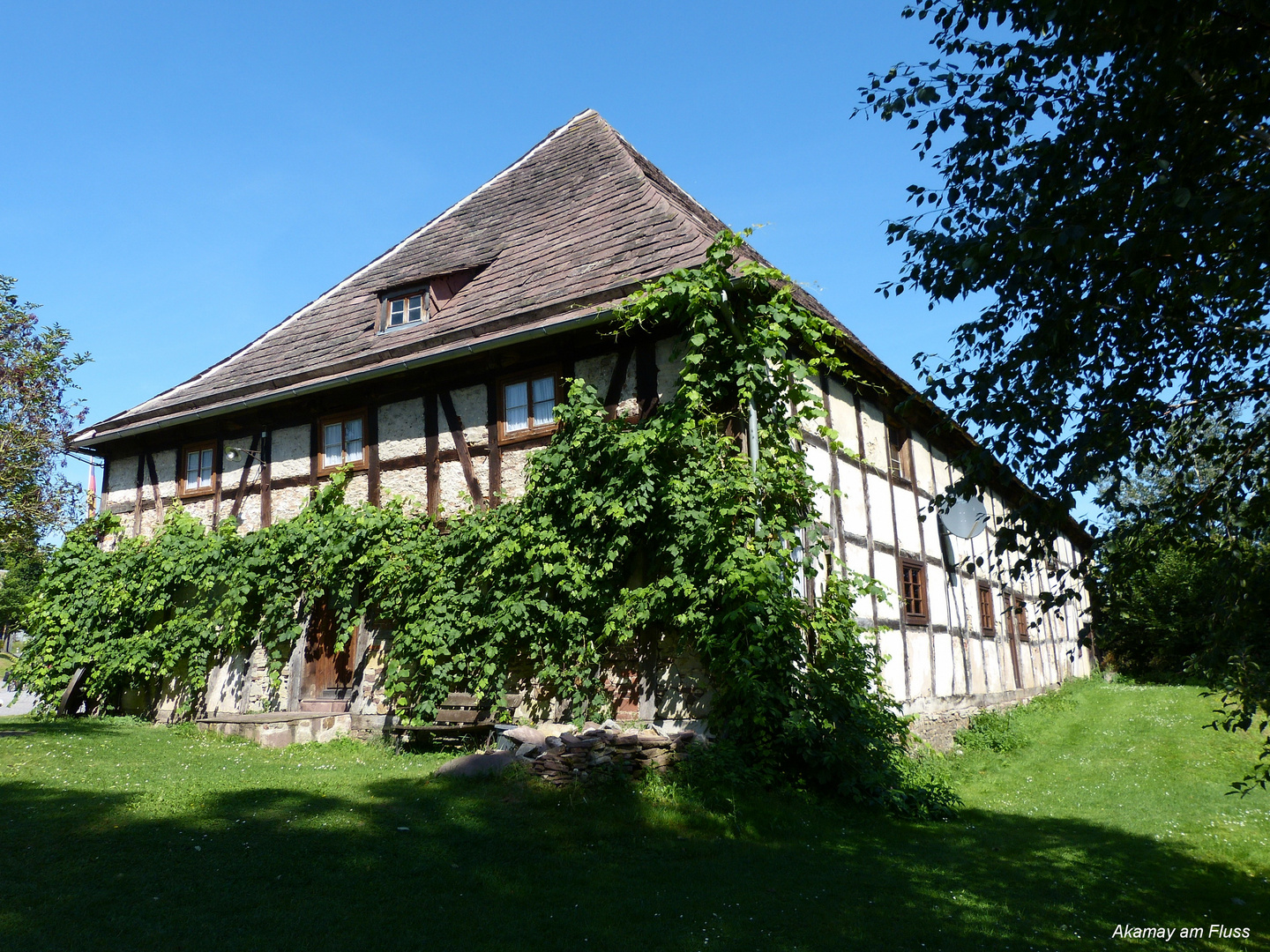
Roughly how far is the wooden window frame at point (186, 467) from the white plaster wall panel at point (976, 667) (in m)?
12.0

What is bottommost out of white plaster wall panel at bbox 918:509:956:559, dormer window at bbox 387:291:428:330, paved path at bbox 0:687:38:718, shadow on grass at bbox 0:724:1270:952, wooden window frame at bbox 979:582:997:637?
shadow on grass at bbox 0:724:1270:952

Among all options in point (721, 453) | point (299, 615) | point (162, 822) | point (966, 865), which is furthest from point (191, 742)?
point (966, 865)

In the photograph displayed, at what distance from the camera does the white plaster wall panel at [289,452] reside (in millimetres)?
12797

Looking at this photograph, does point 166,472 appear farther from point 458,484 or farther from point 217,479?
point 458,484

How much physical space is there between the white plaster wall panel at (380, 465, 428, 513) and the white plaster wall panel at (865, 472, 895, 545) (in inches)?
229

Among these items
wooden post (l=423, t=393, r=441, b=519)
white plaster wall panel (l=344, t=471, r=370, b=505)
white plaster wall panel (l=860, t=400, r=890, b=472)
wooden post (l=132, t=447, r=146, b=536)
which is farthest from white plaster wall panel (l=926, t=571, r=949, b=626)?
wooden post (l=132, t=447, r=146, b=536)

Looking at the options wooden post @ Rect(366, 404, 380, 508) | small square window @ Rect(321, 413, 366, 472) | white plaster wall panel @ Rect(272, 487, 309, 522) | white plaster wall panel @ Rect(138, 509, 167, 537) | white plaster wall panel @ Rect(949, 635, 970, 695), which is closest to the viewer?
wooden post @ Rect(366, 404, 380, 508)

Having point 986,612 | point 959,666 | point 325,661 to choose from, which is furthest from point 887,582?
point 325,661

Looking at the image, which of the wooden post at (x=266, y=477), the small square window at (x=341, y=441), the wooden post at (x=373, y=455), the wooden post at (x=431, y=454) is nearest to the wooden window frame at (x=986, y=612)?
the wooden post at (x=431, y=454)

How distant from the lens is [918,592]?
12.7m

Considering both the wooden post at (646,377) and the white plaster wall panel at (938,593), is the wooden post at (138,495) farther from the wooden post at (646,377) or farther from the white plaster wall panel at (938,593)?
the white plaster wall panel at (938,593)

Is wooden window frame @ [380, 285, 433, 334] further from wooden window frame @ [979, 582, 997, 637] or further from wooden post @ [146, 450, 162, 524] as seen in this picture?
wooden window frame @ [979, 582, 997, 637]

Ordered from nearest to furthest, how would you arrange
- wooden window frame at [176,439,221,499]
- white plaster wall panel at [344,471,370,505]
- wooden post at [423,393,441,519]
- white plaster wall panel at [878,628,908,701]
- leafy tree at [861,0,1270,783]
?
leafy tree at [861,0,1270,783]
white plaster wall panel at [878,628,908,701]
wooden post at [423,393,441,519]
white plaster wall panel at [344,471,370,505]
wooden window frame at [176,439,221,499]

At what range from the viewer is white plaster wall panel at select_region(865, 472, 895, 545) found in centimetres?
1180
